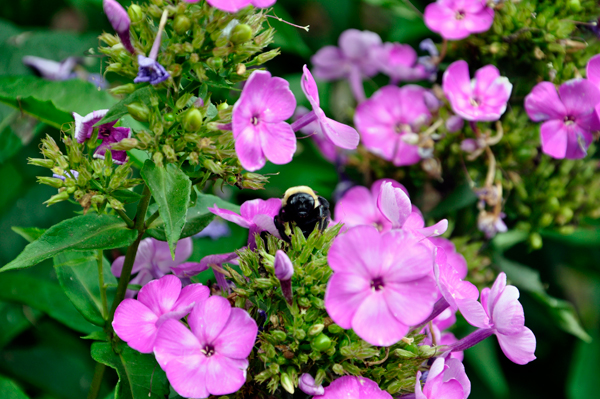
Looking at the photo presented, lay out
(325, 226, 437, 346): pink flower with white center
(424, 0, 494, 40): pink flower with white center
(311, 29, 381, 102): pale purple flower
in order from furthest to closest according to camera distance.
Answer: (311, 29, 381, 102): pale purple flower < (424, 0, 494, 40): pink flower with white center < (325, 226, 437, 346): pink flower with white center

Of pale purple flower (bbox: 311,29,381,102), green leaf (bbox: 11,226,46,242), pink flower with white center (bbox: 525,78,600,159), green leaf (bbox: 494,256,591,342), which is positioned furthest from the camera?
pale purple flower (bbox: 311,29,381,102)

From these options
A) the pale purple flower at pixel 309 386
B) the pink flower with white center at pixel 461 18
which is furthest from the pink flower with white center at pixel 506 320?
the pink flower with white center at pixel 461 18

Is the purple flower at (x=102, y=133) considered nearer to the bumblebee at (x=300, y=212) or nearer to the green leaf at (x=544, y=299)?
the bumblebee at (x=300, y=212)

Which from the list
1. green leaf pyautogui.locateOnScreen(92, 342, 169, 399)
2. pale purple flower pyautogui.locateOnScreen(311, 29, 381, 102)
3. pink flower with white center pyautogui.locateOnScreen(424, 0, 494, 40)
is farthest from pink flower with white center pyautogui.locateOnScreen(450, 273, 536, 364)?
pale purple flower pyautogui.locateOnScreen(311, 29, 381, 102)

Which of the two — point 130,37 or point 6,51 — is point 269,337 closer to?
point 130,37

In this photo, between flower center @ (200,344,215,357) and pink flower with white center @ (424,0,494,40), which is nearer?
flower center @ (200,344,215,357)

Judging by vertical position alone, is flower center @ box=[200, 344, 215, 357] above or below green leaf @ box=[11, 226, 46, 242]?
above

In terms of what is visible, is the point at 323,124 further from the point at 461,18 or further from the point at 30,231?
the point at 461,18

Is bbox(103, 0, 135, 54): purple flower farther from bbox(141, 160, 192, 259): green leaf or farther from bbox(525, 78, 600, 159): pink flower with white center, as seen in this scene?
bbox(525, 78, 600, 159): pink flower with white center
